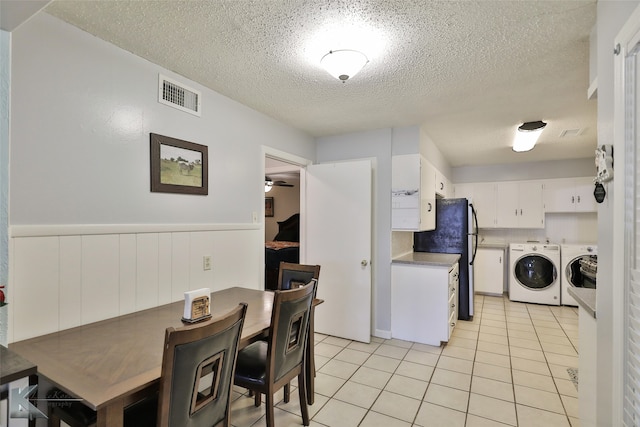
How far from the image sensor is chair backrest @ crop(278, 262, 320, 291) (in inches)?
97.1

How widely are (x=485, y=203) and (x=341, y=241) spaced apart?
353cm

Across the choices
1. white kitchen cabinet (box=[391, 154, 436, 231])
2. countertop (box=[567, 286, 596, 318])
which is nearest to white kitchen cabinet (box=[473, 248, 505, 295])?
white kitchen cabinet (box=[391, 154, 436, 231])

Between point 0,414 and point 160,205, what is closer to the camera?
point 0,414

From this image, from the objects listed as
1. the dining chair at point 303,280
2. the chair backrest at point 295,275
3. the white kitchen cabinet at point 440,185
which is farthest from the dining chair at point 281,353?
the white kitchen cabinet at point 440,185

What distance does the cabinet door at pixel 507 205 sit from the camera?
17.8ft

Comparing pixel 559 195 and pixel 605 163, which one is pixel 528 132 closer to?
pixel 605 163

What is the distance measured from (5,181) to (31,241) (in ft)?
1.38

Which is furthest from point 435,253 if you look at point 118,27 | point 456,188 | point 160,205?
point 118,27

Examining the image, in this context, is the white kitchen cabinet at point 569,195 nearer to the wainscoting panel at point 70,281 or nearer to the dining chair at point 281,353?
the dining chair at point 281,353

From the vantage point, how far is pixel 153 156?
2.03 m

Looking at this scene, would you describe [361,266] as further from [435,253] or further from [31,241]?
[31,241]

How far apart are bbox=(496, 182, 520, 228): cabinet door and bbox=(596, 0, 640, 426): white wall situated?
4.52m

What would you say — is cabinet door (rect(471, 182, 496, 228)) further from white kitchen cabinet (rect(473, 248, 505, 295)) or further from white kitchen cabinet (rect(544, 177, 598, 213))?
white kitchen cabinet (rect(544, 177, 598, 213))

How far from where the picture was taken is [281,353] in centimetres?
177
